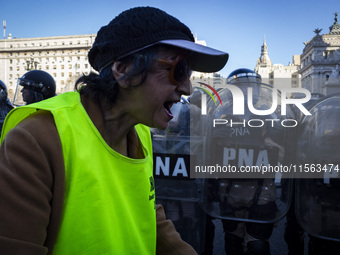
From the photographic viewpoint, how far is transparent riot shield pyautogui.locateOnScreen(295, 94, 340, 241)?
8.53 ft

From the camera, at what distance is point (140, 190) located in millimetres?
1155

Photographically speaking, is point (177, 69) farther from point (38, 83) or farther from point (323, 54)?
point (323, 54)

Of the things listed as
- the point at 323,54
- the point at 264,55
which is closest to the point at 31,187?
the point at 323,54

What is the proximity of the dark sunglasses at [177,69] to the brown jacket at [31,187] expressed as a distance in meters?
0.49

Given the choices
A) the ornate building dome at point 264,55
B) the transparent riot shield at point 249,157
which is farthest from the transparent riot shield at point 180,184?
the ornate building dome at point 264,55

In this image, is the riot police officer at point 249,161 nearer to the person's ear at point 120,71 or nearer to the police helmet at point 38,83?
the person's ear at point 120,71

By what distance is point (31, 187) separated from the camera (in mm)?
791

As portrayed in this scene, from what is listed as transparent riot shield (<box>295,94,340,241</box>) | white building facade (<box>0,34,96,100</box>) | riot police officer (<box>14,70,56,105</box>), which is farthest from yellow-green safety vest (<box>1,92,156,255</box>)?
white building facade (<box>0,34,96,100</box>)

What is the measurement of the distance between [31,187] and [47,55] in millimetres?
92422

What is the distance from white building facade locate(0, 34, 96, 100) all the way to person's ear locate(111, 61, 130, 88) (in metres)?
82.9

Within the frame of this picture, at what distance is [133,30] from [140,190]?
2.03 feet

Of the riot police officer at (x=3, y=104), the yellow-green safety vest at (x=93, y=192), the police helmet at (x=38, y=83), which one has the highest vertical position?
the police helmet at (x=38, y=83)

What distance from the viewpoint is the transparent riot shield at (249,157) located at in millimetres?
2742

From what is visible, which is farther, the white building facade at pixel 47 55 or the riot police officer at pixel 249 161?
the white building facade at pixel 47 55
